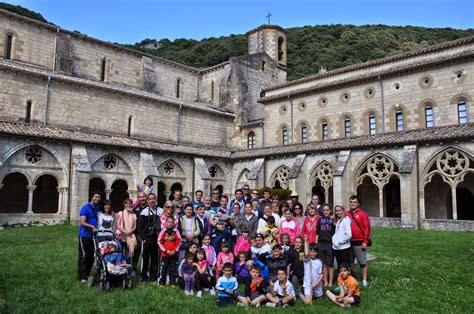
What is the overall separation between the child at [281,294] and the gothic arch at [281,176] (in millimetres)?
16883

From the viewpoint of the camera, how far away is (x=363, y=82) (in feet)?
73.6

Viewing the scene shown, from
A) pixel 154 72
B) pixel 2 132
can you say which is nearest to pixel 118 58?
pixel 154 72

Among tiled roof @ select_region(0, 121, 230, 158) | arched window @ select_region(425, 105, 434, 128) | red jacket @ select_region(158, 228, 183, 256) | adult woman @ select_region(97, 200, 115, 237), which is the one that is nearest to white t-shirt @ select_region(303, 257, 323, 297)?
red jacket @ select_region(158, 228, 183, 256)

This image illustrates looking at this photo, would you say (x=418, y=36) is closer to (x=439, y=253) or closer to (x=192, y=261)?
(x=439, y=253)

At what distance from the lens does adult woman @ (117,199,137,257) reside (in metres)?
7.62

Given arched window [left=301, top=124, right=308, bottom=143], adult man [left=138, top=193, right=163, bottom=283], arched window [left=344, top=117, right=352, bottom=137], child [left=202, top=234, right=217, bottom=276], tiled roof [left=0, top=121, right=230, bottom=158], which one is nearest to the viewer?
child [left=202, top=234, right=217, bottom=276]

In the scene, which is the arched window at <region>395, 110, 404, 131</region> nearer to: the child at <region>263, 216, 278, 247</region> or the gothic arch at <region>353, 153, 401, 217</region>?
the gothic arch at <region>353, 153, 401, 217</region>

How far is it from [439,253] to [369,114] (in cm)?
1291

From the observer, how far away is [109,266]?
22.2 feet

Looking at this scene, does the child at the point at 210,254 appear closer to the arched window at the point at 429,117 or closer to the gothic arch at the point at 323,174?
the gothic arch at the point at 323,174

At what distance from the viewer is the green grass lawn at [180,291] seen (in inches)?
231

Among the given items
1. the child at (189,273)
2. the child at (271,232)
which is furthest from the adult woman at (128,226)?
the child at (271,232)

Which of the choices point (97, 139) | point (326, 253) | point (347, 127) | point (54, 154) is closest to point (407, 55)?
point (347, 127)

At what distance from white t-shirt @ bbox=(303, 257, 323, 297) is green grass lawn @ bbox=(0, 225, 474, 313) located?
276 mm
